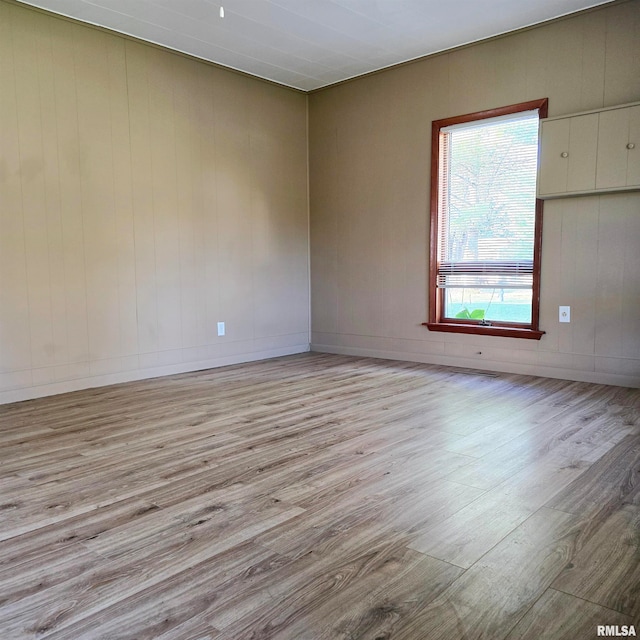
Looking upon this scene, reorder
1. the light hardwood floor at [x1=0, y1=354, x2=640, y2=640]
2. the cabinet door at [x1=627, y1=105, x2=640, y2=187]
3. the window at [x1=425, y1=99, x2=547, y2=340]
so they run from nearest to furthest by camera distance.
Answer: the light hardwood floor at [x1=0, y1=354, x2=640, y2=640] → the cabinet door at [x1=627, y1=105, x2=640, y2=187] → the window at [x1=425, y1=99, x2=547, y2=340]

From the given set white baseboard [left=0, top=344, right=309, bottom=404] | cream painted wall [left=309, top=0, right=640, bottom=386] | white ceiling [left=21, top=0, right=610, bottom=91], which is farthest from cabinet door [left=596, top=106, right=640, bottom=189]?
white baseboard [left=0, top=344, right=309, bottom=404]

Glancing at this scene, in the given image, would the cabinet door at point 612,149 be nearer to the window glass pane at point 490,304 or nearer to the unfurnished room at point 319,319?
the unfurnished room at point 319,319

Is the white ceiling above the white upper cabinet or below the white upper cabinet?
above

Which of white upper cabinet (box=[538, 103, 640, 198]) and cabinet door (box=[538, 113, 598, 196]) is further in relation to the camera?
cabinet door (box=[538, 113, 598, 196])

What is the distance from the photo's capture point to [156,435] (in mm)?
2828

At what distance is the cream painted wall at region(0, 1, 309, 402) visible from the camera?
3621 mm

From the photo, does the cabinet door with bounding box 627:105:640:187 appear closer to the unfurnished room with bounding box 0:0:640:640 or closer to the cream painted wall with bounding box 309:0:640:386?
the unfurnished room with bounding box 0:0:640:640

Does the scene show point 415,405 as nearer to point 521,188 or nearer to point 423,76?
point 521,188

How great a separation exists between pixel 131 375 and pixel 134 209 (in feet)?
4.25

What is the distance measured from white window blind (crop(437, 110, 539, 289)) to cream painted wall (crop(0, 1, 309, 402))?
1.60 meters

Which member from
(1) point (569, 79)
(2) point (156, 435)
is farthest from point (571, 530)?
(1) point (569, 79)

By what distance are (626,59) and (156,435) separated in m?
3.84

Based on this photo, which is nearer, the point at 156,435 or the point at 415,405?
the point at 156,435

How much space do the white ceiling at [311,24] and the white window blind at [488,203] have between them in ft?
2.34
